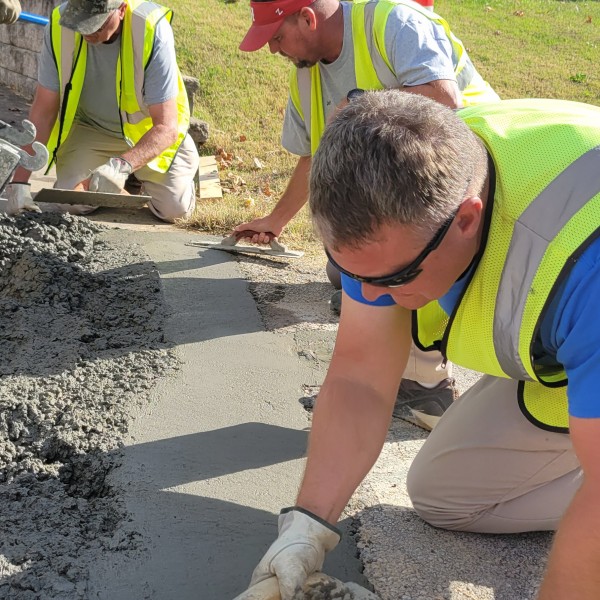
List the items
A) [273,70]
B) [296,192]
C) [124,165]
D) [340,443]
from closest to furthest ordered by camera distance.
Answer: [340,443], [296,192], [124,165], [273,70]

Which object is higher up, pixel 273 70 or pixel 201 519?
pixel 273 70

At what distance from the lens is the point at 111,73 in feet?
15.5

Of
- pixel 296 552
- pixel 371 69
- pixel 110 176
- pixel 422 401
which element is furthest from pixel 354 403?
pixel 110 176

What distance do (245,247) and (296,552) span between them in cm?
261

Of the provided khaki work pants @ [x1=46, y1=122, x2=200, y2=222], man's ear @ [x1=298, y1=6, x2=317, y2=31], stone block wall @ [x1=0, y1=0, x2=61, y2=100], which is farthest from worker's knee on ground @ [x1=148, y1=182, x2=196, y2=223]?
stone block wall @ [x1=0, y1=0, x2=61, y2=100]

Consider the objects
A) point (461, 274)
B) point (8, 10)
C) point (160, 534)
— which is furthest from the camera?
point (8, 10)

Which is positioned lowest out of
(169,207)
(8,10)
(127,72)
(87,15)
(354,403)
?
(169,207)

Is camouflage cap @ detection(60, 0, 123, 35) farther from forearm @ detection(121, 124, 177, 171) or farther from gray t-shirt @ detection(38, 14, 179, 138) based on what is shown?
forearm @ detection(121, 124, 177, 171)

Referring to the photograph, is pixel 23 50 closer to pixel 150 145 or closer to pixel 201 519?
pixel 150 145

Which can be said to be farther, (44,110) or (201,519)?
(44,110)

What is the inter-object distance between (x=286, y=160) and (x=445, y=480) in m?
4.46

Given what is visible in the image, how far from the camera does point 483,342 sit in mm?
1850

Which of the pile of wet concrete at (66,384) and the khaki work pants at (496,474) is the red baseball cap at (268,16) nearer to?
the pile of wet concrete at (66,384)

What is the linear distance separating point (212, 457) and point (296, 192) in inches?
67.1
